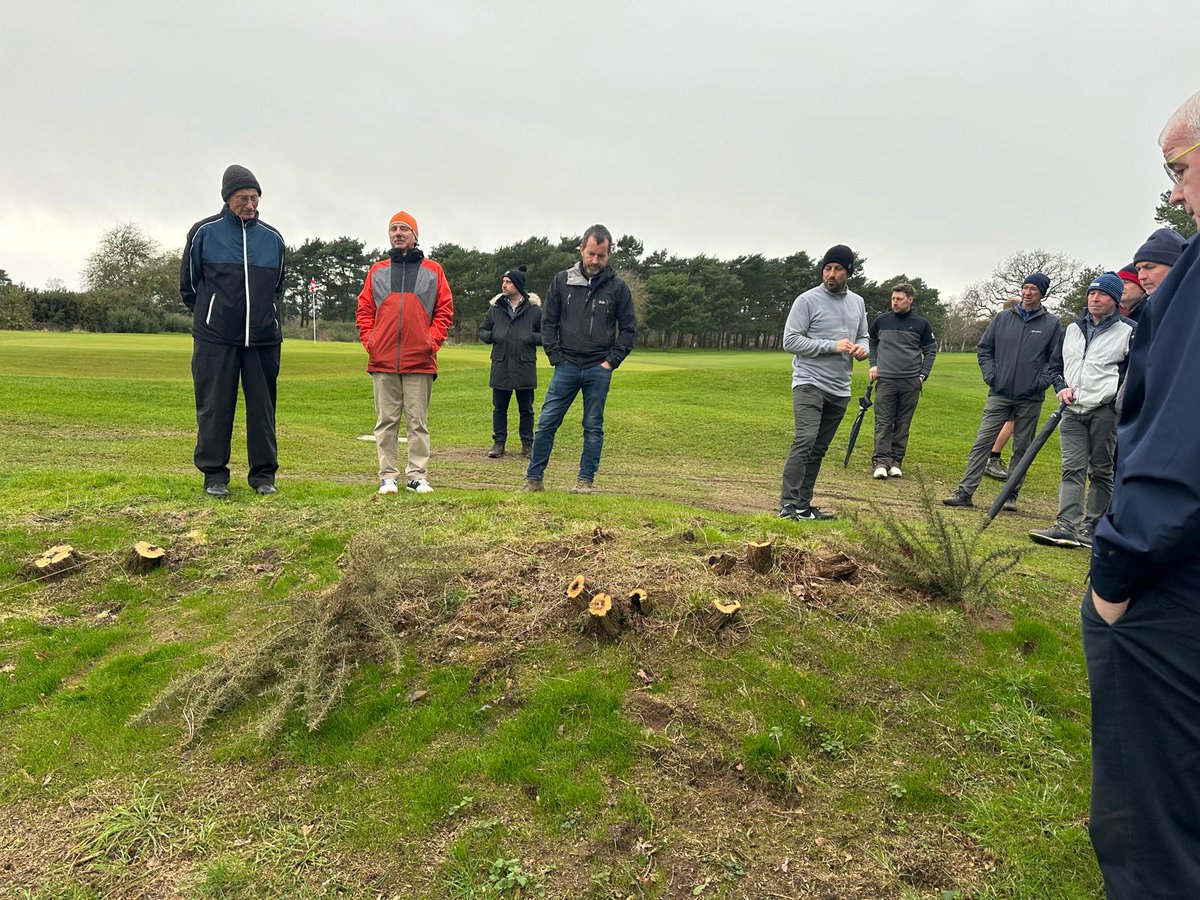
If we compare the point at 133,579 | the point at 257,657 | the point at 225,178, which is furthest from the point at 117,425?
the point at 257,657

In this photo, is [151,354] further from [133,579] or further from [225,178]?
[133,579]

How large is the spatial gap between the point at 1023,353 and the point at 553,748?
810 cm

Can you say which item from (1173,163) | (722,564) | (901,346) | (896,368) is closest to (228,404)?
(722,564)

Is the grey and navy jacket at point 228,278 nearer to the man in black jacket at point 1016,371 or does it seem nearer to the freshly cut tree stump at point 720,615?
the freshly cut tree stump at point 720,615

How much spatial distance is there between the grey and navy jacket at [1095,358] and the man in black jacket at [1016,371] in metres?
1.41

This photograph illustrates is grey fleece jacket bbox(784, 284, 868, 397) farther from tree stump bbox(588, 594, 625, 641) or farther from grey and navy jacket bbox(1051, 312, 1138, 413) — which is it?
tree stump bbox(588, 594, 625, 641)

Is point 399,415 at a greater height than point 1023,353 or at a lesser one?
lesser

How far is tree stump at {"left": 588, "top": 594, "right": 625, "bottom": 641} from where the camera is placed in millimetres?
3602

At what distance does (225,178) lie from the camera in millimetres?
6082

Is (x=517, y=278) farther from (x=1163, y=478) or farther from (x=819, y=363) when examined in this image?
(x=1163, y=478)

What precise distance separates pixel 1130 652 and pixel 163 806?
3430mm

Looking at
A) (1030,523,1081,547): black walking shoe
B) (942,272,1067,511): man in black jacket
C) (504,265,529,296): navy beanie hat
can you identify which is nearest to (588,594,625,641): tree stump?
(1030,523,1081,547): black walking shoe

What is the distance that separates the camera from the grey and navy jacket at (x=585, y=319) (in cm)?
707

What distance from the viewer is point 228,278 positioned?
20.3ft
